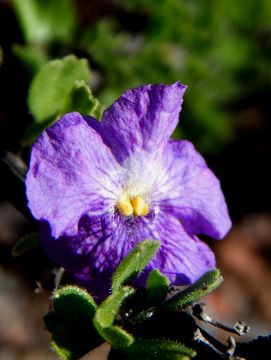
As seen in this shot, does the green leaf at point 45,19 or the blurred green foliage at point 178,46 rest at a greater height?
the green leaf at point 45,19

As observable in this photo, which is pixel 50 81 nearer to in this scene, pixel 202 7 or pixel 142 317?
pixel 142 317

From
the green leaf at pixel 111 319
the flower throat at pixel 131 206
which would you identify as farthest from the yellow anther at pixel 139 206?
the green leaf at pixel 111 319

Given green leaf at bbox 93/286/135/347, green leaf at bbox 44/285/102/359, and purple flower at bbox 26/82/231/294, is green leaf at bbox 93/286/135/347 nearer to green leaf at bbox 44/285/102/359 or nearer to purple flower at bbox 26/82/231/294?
green leaf at bbox 44/285/102/359

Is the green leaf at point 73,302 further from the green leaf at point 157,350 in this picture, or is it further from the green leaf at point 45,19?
the green leaf at point 45,19

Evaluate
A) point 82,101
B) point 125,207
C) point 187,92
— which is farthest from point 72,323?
point 187,92

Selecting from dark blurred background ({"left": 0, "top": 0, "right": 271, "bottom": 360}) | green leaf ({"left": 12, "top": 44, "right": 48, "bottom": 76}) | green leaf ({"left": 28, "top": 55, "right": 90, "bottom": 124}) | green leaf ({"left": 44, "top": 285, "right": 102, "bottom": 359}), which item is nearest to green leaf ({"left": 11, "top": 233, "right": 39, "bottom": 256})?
dark blurred background ({"left": 0, "top": 0, "right": 271, "bottom": 360})
